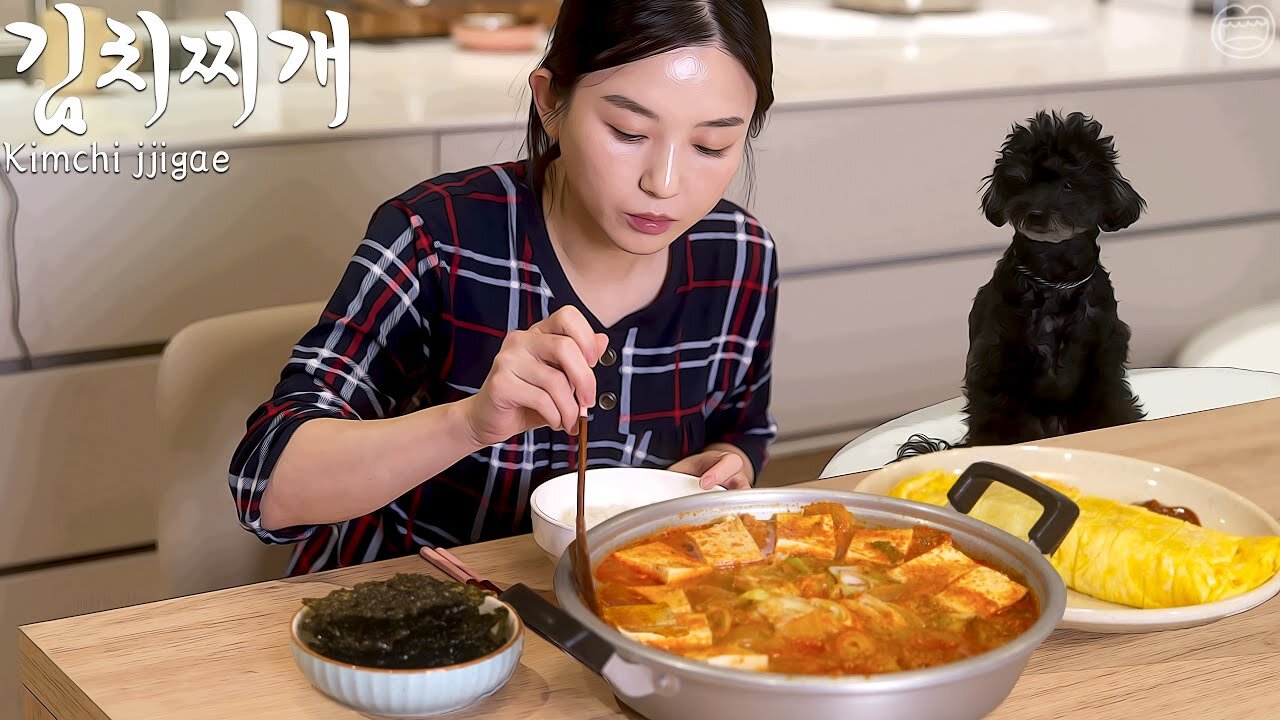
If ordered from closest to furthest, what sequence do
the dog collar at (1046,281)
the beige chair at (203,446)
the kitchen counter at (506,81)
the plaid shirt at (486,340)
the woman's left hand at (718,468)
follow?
1. the woman's left hand at (718,468)
2. the plaid shirt at (486,340)
3. the beige chair at (203,446)
4. the dog collar at (1046,281)
5. the kitchen counter at (506,81)

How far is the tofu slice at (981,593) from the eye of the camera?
921 mm

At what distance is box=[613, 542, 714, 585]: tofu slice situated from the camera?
37.5 inches

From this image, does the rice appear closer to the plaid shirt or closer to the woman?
the woman

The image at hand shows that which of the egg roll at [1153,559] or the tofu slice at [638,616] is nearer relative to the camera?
the tofu slice at [638,616]

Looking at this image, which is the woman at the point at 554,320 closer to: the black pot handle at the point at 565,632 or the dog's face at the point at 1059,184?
the black pot handle at the point at 565,632

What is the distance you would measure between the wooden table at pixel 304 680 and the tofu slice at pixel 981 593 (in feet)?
0.28

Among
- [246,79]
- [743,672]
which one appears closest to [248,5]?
[246,79]

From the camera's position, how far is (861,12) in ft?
10.8

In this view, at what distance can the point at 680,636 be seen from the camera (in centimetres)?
87

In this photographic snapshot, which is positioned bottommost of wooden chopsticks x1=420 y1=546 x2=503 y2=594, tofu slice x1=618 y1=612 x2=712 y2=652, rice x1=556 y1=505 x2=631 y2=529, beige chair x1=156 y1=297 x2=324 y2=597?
beige chair x1=156 y1=297 x2=324 y2=597

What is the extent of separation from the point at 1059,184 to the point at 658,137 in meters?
0.85

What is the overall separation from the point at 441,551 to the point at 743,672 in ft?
1.43

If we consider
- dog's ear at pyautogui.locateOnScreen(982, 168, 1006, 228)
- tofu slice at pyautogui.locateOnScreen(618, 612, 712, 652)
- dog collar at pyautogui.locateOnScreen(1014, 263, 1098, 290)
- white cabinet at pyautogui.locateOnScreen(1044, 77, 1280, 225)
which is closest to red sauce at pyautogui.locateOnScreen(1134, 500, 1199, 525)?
tofu slice at pyautogui.locateOnScreen(618, 612, 712, 652)

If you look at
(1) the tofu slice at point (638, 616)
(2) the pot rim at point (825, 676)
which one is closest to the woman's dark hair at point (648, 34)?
(2) the pot rim at point (825, 676)
